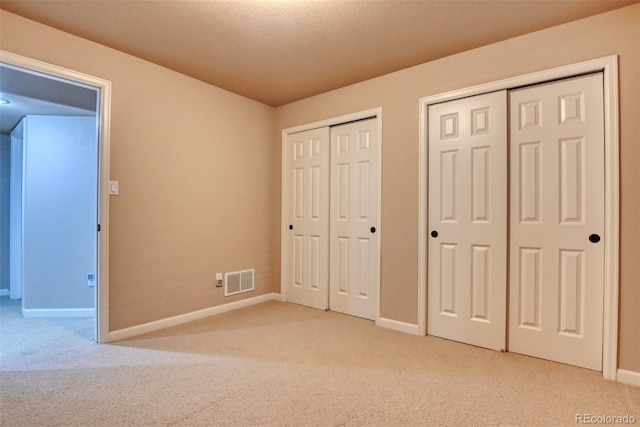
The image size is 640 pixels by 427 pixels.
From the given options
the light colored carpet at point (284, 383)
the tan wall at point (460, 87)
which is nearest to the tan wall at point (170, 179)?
the light colored carpet at point (284, 383)

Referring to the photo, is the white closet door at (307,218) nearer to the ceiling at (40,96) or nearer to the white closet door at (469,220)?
the white closet door at (469,220)

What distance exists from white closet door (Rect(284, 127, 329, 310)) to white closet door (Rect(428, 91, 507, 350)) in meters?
1.22

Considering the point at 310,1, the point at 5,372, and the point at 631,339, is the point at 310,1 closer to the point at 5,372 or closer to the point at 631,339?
the point at 631,339

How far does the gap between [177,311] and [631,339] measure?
3.49 meters

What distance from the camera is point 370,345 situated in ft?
8.87

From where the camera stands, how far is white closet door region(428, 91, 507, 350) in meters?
2.60

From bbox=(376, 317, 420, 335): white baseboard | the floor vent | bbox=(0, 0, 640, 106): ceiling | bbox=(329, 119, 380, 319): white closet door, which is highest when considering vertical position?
bbox=(0, 0, 640, 106): ceiling

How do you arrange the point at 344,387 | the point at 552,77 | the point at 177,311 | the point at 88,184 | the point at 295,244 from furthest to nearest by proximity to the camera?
the point at 295,244
the point at 88,184
the point at 177,311
the point at 552,77
the point at 344,387

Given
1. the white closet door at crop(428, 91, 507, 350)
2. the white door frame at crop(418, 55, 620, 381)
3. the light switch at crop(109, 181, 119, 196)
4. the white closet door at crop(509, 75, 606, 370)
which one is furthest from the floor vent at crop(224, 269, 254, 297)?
the white door frame at crop(418, 55, 620, 381)

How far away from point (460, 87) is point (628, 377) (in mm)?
2294

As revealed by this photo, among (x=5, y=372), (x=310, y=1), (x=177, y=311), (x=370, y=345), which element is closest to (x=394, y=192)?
(x=370, y=345)

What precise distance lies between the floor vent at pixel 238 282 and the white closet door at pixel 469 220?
6.58 feet

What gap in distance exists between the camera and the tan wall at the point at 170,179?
274 cm

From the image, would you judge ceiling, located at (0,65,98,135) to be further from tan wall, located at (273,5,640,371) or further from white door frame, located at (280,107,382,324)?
tan wall, located at (273,5,640,371)
